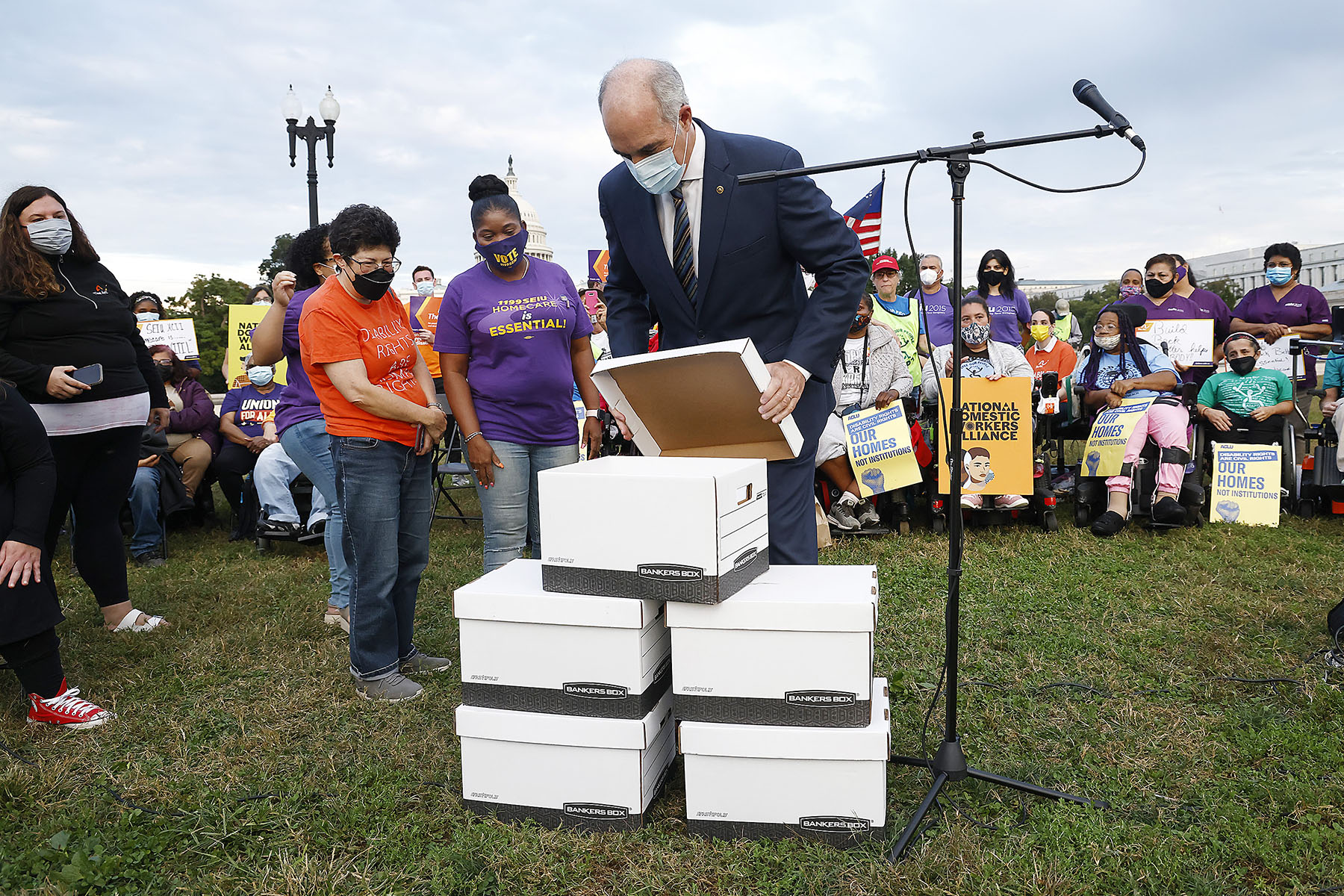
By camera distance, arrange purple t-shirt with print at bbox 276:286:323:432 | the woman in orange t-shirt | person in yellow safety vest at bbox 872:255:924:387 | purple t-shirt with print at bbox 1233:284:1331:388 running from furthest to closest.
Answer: purple t-shirt with print at bbox 1233:284:1331:388, person in yellow safety vest at bbox 872:255:924:387, purple t-shirt with print at bbox 276:286:323:432, the woman in orange t-shirt

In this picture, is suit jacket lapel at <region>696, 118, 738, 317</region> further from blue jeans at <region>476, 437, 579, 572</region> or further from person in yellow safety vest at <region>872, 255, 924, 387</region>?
person in yellow safety vest at <region>872, 255, 924, 387</region>

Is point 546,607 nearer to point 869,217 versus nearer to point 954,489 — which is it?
point 954,489

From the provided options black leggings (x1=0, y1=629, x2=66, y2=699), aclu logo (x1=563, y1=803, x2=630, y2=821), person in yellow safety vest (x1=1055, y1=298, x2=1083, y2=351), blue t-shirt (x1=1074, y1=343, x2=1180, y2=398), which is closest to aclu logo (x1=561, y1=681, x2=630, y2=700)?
aclu logo (x1=563, y1=803, x2=630, y2=821)

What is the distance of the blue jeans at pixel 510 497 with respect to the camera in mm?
4105

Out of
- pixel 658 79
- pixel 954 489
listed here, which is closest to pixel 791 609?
pixel 954 489

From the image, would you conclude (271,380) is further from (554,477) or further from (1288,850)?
(1288,850)

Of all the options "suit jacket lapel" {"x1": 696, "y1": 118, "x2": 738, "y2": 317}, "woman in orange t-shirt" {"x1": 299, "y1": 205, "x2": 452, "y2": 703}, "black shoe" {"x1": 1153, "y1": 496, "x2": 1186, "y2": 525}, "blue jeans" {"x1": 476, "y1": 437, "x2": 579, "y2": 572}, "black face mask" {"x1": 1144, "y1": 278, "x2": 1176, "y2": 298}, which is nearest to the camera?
"suit jacket lapel" {"x1": 696, "y1": 118, "x2": 738, "y2": 317}

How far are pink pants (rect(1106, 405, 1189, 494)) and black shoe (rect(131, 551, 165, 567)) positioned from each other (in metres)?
7.09

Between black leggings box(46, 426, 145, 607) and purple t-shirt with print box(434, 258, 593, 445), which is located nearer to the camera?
purple t-shirt with print box(434, 258, 593, 445)

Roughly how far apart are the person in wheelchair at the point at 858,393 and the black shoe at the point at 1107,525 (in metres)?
1.55

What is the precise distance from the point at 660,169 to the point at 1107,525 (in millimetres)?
5187

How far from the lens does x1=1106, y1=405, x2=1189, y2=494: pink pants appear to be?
262 inches

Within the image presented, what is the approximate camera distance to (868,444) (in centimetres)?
679

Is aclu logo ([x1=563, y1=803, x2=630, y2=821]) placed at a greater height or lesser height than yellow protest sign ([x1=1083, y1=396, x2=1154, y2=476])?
lesser
